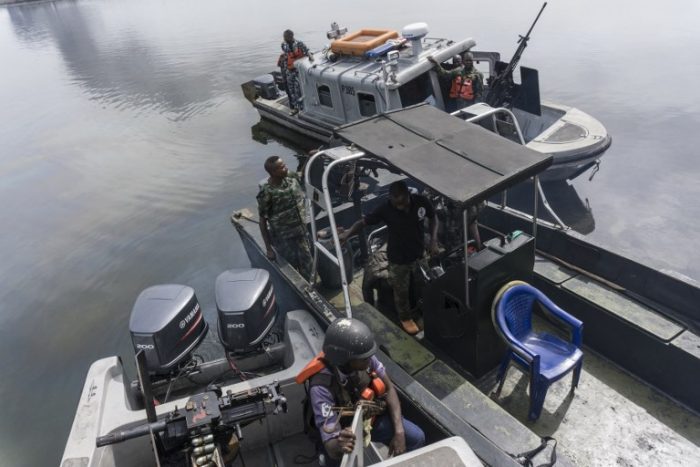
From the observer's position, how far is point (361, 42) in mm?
10961

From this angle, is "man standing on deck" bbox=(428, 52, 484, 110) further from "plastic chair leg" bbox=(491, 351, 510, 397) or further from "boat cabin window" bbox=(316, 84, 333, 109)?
"plastic chair leg" bbox=(491, 351, 510, 397)

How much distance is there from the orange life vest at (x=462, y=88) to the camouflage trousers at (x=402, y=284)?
630 centimetres

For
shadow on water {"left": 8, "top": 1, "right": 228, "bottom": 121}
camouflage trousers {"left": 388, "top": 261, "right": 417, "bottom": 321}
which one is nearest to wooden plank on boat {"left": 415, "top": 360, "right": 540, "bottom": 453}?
camouflage trousers {"left": 388, "top": 261, "right": 417, "bottom": 321}

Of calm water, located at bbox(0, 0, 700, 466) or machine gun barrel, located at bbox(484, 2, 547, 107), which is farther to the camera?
machine gun barrel, located at bbox(484, 2, 547, 107)

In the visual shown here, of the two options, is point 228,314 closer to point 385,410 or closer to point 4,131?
point 385,410

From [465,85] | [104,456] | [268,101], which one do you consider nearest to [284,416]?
[104,456]

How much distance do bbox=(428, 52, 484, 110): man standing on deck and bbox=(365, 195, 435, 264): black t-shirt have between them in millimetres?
6164

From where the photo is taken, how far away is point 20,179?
13539 mm

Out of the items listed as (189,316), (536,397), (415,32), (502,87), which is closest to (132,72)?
(415,32)

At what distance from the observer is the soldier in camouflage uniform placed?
5191mm

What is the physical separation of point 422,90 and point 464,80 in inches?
36.4

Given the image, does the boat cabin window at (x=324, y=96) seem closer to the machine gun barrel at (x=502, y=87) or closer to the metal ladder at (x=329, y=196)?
the machine gun barrel at (x=502, y=87)

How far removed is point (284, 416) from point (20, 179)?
44.0 ft

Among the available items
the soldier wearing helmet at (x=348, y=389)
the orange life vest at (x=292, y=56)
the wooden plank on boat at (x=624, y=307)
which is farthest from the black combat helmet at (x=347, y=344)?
the orange life vest at (x=292, y=56)
